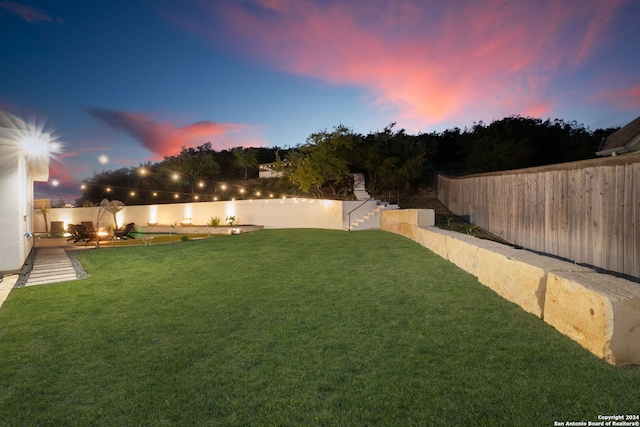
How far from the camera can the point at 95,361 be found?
2.89 m

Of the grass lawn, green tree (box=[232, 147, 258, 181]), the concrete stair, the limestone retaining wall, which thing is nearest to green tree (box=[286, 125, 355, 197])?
the concrete stair

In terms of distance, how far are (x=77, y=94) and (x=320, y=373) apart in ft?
63.4

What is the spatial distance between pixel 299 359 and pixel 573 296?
248 cm

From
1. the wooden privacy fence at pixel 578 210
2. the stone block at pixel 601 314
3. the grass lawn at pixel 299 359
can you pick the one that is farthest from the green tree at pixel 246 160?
the stone block at pixel 601 314

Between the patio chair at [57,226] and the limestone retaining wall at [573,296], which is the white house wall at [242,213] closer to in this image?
the patio chair at [57,226]

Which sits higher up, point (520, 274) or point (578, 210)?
point (578, 210)

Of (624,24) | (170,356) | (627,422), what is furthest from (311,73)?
(627,422)

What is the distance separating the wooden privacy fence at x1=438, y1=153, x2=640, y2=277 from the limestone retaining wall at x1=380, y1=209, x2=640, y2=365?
1.25m

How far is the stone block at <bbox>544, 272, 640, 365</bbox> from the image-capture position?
2404 millimetres

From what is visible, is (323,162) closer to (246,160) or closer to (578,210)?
(578,210)

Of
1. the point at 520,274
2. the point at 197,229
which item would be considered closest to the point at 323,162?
the point at 197,229

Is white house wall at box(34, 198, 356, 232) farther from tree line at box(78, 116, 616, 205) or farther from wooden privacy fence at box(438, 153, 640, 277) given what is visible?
wooden privacy fence at box(438, 153, 640, 277)

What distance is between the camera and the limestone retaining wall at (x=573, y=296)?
2.41 m

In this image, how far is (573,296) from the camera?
2.84m
